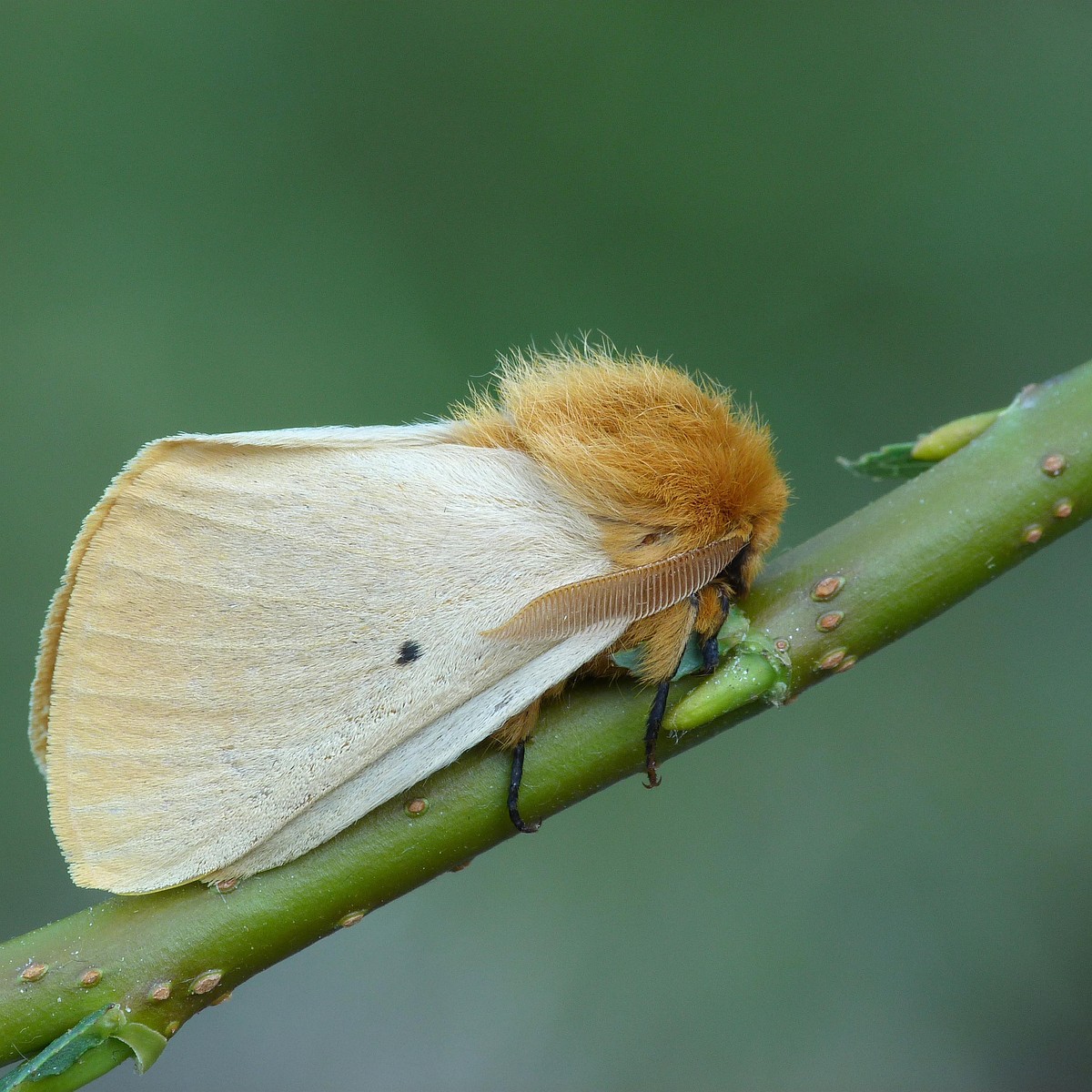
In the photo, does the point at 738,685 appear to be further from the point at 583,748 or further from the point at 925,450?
the point at 925,450

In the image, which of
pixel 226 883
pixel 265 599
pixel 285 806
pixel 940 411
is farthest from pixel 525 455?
pixel 940 411

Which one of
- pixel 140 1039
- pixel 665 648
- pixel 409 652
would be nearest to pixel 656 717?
pixel 665 648

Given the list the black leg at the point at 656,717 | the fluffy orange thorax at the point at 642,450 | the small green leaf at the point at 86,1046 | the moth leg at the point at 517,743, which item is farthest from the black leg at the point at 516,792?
the small green leaf at the point at 86,1046

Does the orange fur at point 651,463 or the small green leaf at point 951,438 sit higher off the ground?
the orange fur at point 651,463

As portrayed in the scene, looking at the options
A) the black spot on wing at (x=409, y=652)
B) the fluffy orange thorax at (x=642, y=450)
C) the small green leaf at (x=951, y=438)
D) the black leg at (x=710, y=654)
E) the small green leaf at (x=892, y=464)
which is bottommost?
the black leg at (x=710, y=654)

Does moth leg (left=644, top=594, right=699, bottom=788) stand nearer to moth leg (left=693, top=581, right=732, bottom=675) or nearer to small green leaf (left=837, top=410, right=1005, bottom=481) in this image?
moth leg (left=693, top=581, right=732, bottom=675)

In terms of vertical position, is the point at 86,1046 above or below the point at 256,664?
below

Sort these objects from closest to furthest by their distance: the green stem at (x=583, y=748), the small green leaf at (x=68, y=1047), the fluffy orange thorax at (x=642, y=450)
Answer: the small green leaf at (x=68, y=1047) → the green stem at (x=583, y=748) → the fluffy orange thorax at (x=642, y=450)

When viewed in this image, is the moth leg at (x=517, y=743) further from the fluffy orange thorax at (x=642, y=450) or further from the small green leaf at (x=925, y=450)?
the small green leaf at (x=925, y=450)

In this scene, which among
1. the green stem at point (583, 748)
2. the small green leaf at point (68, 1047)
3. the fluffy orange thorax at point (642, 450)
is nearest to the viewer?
the small green leaf at point (68, 1047)
